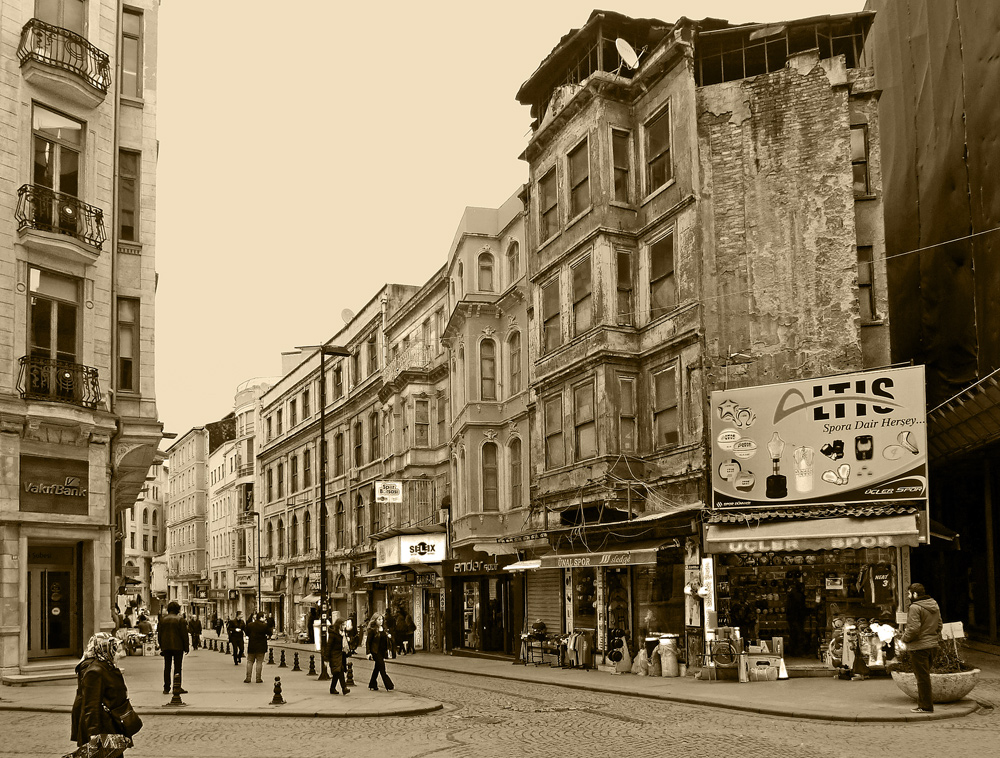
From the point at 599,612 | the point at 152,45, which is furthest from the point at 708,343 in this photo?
the point at 152,45

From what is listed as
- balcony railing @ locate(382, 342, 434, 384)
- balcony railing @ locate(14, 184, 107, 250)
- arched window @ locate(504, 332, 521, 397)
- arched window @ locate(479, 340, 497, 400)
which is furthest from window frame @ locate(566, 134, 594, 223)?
balcony railing @ locate(382, 342, 434, 384)

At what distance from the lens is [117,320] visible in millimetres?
27812

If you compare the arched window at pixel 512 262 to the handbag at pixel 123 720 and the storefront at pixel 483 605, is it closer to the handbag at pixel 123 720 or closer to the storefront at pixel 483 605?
the storefront at pixel 483 605

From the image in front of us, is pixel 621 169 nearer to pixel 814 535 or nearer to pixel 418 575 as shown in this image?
pixel 814 535

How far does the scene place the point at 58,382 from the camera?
976 inches

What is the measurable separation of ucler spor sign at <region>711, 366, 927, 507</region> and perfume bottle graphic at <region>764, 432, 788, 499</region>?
0.02 metres

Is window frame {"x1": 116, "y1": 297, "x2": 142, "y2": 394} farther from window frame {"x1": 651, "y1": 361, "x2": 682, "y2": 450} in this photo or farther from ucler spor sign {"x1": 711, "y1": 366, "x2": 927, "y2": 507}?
ucler spor sign {"x1": 711, "y1": 366, "x2": 927, "y2": 507}

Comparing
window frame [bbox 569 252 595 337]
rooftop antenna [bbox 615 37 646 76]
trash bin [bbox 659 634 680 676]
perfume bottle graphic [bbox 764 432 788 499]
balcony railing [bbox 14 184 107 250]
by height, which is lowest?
trash bin [bbox 659 634 680 676]

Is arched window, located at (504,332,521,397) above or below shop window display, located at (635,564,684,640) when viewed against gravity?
above

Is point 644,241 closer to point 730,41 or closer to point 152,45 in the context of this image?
point 730,41

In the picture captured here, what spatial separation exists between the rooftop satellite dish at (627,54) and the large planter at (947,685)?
59.2ft

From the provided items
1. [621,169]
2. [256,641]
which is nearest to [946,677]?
[256,641]

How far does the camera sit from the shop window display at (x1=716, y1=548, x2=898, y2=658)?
23125mm

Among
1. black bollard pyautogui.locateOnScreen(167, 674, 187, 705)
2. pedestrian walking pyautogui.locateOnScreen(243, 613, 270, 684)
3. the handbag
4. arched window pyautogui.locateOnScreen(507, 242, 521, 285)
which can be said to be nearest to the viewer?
the handbag
